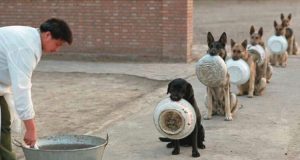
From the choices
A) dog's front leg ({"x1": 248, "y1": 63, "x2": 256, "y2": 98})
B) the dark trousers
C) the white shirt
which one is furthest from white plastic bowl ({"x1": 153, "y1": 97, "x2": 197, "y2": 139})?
dog's front leg ({"x1": 248, "y1": 63, "x2": 256, "y2": 98})

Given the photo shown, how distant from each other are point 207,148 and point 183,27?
6.95 metres

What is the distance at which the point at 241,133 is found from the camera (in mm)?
7750

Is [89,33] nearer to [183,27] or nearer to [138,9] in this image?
[138,9]

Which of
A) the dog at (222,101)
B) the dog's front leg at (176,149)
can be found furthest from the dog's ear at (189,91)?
the dog at (222,101)

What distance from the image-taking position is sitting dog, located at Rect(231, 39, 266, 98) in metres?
9.52

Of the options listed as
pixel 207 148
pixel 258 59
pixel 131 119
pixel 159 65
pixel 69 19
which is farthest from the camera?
pixel 69 19

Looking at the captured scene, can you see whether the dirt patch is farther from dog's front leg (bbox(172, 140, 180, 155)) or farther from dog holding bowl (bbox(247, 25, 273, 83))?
dog holding bowl (bbox(247, 25, 273, 83))

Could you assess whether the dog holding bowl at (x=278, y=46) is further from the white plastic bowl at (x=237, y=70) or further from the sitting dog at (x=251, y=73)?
the white plastic bowl at (x=237, y=70)

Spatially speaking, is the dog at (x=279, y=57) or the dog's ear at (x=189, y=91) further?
the dog at (x=279, y=57)

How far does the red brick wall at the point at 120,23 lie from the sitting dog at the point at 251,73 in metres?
3.64

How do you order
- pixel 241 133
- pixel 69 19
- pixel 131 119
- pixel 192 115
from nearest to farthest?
1. pixel 192 115
2. pixel 241 133
3. pixel 131 119
4. pixel 69 19

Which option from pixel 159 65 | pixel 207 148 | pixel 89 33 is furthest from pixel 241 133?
pixel 89 33

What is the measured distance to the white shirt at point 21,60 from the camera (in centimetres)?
450

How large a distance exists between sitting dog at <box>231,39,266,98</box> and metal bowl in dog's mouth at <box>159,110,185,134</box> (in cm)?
322
